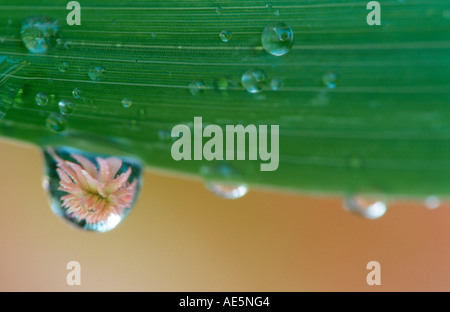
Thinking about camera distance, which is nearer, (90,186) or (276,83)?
(276,83)

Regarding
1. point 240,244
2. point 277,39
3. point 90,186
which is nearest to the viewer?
point 277,39

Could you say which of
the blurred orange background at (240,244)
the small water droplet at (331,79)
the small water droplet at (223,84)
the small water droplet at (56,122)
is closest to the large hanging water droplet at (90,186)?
the small water droplet at (56,122)

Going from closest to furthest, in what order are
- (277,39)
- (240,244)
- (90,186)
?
(277,39) < (90,186) < (240,244)

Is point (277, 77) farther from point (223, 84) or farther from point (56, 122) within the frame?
point (56, 122)

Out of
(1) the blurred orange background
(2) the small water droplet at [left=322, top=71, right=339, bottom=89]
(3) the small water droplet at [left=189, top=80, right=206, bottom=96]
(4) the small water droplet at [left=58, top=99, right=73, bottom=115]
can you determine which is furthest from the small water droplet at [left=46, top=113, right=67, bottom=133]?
(1) the blurred orange background

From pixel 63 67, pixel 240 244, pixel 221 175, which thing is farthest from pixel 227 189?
pixel 240 244

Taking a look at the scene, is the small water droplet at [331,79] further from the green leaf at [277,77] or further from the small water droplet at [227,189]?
the small water droplet at [227,189]

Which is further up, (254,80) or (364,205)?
(254,80)

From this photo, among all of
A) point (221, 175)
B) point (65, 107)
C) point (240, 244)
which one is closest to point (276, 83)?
point (221, 175)
